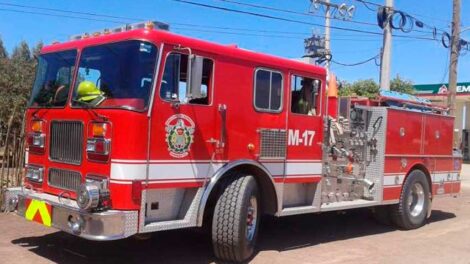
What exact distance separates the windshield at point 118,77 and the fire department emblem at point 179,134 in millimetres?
421

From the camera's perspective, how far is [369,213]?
460 inches

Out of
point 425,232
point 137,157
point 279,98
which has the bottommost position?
point 425,232

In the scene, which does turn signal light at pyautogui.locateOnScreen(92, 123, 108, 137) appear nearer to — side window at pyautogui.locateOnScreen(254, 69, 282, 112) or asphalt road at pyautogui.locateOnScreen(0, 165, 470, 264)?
asphalt road at pyautogui.locateOnScreen(0, 165, 470, 264)

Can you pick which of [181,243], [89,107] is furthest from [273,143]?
[89,107]

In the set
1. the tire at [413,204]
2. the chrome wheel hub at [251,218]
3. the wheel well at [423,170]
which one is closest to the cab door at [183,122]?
the chrome wheel hub at [251,218]

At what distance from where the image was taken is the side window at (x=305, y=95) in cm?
786

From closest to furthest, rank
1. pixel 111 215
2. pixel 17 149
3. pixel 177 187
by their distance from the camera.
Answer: pixel 111 215 < pixel 177 187 < pixel 17 149

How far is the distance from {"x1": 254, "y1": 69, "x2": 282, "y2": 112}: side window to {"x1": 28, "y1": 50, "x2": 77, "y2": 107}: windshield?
2.27m

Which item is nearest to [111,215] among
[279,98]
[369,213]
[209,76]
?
[209,76]

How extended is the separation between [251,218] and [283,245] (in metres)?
1.31

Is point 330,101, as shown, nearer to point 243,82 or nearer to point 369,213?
point 243,82

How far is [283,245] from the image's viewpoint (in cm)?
822

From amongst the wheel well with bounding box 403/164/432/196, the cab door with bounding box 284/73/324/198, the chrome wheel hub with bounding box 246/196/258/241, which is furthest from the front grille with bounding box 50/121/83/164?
the wheel well with bounding box 403/164/432/196

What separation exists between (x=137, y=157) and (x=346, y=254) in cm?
352
